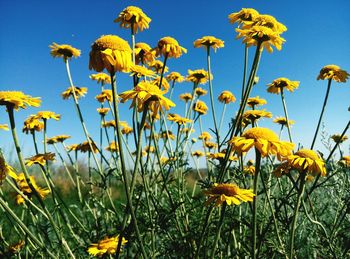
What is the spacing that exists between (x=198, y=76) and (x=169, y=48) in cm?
99

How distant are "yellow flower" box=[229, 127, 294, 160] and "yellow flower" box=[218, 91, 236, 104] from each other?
2.27m

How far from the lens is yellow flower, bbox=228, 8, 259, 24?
267cm

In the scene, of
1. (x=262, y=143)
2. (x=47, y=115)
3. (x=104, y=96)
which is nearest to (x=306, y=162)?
(x=262, y=143)

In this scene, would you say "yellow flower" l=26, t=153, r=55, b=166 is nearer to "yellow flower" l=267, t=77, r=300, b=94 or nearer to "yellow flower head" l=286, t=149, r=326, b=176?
"yellow flower head" l=286, t=149, r=326, b=176

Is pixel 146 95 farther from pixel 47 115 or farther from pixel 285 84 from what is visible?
pixel 285 84

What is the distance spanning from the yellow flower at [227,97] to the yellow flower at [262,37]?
184 centimetres

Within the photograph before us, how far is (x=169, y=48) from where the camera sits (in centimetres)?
284

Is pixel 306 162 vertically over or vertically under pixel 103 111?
under

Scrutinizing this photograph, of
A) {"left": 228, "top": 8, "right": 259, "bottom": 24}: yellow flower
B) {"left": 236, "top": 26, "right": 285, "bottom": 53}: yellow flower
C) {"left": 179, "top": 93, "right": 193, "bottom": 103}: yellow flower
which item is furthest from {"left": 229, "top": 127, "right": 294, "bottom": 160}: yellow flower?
{"left": 179, "top": 93, "right": 193, "bottom": 103}: yellow flower

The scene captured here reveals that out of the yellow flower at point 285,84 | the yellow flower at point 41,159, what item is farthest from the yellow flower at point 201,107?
the yellow flower at point 41,159

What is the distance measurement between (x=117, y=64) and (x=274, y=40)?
3.51 ft

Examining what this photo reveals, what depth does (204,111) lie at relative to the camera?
4.35 meters

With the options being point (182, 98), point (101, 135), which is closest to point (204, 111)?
point (182, 98)

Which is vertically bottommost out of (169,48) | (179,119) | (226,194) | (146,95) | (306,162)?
(226,194)
